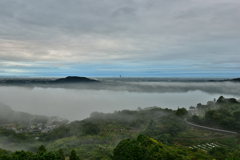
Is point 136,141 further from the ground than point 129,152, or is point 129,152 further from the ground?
point 136,141

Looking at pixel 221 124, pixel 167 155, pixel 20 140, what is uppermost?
pixel 167 155

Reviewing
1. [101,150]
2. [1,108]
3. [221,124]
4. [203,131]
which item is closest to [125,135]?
[101,150]

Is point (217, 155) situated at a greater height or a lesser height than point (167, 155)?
lesser

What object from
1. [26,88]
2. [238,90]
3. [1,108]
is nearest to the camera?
[1,108]

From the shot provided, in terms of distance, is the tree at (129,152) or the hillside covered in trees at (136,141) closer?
the tree at (129,152)

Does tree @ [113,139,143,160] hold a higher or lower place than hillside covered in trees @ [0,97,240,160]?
higher

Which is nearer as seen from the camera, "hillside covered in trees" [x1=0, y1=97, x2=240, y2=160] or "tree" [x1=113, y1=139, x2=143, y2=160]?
"tree" [x1=113, y1=139, x2=143, y2=160]

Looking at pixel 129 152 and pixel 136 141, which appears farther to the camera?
pixel 136 141

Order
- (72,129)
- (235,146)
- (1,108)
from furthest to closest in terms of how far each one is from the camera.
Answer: (1,108), (72,129), (235,146)

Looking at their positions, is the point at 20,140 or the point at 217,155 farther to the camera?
the point at 20,140

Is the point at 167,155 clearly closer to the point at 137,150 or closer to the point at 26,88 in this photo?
the point at 137,150

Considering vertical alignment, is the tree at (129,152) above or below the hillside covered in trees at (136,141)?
above
